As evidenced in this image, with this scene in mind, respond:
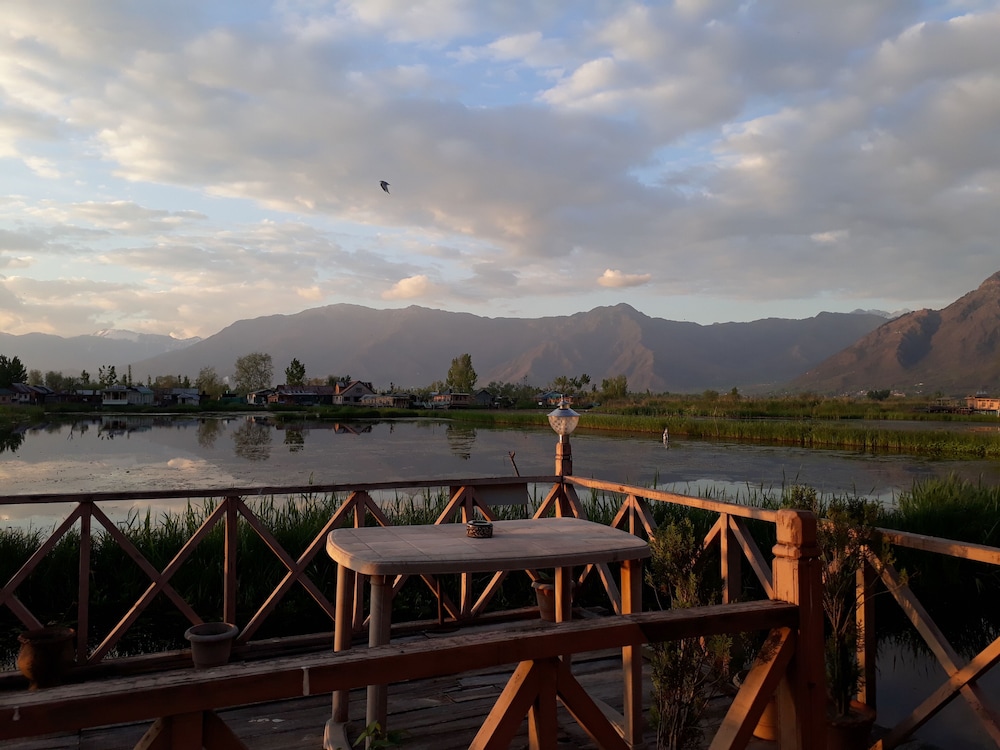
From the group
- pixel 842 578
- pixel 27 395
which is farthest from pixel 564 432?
pixel 27 395

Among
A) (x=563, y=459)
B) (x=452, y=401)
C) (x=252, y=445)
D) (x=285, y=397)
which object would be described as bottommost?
(x=252, y=445)

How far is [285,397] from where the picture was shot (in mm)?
93500

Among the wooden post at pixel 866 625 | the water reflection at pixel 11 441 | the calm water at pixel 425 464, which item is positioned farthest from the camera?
the water reflection at pixel 11 441

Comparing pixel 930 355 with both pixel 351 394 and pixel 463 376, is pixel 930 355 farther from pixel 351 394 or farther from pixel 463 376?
pixel 351 394

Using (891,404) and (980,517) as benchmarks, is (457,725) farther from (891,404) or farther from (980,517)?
(891,404)

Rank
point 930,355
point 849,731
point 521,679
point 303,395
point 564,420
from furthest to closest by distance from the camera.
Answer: point 930,355 < point 303,395 < point 564,420 < point 849,731 < point 521,679

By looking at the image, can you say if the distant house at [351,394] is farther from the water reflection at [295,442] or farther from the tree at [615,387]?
the water reflection at [295,442]

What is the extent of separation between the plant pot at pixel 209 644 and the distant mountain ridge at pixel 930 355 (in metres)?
136

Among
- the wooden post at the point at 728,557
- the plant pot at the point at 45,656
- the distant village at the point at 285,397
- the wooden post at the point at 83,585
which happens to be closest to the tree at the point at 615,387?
the distant village at the point at 285,397

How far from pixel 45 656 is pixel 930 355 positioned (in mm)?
178628

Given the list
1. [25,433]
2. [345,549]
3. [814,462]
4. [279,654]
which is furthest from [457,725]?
[25,433]

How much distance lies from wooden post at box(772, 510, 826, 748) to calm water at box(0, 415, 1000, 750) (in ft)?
14.3

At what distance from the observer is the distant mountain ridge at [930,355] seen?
130 m

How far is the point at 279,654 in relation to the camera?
13.9ft
